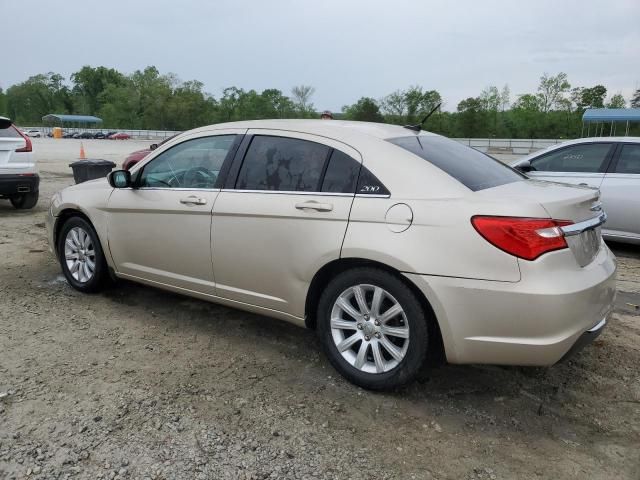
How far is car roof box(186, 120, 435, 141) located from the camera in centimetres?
358

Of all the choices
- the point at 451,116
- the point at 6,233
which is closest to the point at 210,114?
the point at 451,116

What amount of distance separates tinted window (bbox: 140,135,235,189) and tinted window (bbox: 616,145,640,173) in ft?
17.4

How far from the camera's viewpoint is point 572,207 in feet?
10.0

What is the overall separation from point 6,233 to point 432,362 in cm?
669

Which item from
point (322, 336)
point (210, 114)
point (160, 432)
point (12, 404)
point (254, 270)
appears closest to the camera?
point (160, 432)

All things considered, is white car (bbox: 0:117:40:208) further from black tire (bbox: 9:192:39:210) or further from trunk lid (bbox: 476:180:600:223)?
trunk lid (bbox: 476:180:600:223)

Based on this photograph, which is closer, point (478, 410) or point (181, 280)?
point (478, 410)

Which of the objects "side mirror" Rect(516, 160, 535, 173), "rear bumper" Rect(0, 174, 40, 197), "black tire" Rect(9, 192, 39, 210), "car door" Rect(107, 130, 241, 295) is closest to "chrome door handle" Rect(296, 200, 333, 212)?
"car door" Rect(107, 130, 241, 295)

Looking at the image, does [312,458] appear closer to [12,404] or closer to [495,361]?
[495,361]

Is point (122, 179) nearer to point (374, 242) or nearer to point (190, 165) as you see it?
point (190, 165)

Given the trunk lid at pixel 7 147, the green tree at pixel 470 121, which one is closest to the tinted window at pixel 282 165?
the trunk lid at pixel 7 147

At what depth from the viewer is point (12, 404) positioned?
3.11 meters

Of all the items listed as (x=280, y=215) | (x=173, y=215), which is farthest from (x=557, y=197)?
(x=173, y=215)

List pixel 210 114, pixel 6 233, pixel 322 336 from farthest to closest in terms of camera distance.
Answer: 1. pixel 210 114
2. pixel 6 233
3. pixel 322 336
